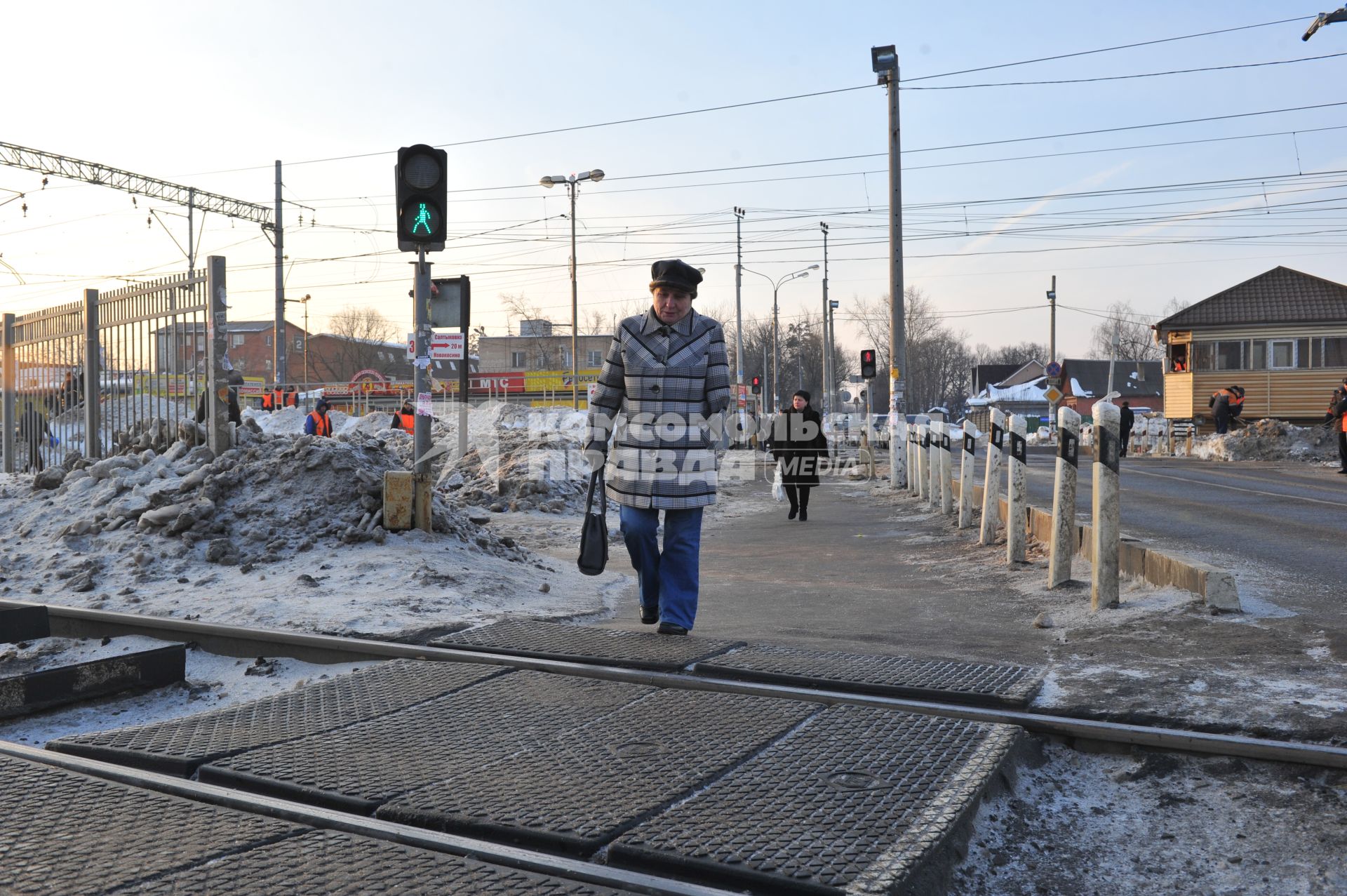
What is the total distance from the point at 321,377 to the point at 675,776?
119 m

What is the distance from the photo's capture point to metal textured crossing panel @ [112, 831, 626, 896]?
2.43 meters

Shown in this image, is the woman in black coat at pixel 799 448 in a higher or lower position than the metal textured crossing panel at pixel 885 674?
higher

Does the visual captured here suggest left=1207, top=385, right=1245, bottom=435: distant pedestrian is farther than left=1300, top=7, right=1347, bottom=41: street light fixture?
Yes

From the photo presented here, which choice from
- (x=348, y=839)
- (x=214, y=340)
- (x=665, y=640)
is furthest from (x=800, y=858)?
(x=214, y=340)

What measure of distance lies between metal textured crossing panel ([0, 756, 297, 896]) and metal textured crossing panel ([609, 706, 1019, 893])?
41.1 inches

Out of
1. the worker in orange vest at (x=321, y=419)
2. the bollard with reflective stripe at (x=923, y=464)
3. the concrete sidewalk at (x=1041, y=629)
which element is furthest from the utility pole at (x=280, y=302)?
the concrete sidewalk at (x=1041, y=629)

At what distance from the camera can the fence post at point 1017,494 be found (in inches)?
324

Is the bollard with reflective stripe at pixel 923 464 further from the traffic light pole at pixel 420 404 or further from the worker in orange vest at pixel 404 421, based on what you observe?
the worker in orange vest at pixel 404 421

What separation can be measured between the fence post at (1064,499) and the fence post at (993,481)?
2.47 meters

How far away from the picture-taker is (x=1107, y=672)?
4285mm

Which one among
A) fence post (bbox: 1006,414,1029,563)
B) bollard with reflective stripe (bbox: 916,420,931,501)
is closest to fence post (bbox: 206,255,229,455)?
fence post (bbox: 1006,414,1029,563)

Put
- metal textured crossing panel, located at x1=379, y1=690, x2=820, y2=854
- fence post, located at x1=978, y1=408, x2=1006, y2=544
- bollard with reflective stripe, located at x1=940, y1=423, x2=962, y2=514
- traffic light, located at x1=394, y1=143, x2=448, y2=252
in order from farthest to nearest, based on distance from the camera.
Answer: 1. bollard with reflective stripe, located at x1=940, y1=423, x2=962, y2=514
2. fence post, located at x1=978, y1=408, x2=1006, y2=544
3. traffic light, located at x1=394, y1=143, x2=448, y2=252
4. metal textured crossing panel, located at x1=379, y1=690, x2=820, y2=854

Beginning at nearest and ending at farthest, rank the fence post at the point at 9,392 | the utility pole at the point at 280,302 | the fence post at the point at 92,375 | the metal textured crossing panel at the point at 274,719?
the metal textured crossing panel at the point at 274,719, the fence post at the point at 92,375, the fence post at the point at 9,392, the utility pole at the point at 280,302

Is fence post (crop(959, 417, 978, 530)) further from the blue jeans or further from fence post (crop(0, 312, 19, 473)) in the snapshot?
fence post (crop(0, 312, 19, 473))
